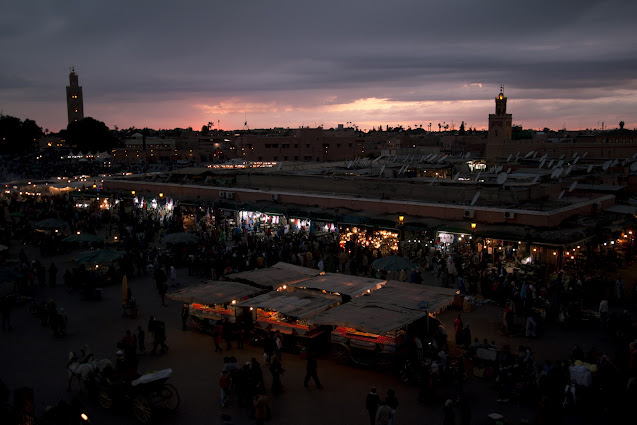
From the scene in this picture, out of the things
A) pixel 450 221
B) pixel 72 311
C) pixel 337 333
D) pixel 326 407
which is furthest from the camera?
pixel 450 221

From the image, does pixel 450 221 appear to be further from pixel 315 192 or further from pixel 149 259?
pixel 149 259

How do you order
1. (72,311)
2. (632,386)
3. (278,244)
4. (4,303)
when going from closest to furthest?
(632,386) < (4,303) < (72,311) < (278,244)

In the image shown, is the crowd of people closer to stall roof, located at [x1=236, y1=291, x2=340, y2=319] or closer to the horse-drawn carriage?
the horse-drawn carriage

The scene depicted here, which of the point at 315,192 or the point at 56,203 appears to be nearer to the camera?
the point at 315,192

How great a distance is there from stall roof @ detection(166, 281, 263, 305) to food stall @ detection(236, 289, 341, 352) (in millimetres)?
415

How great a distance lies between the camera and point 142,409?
9.56 m

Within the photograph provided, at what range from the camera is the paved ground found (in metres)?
9.94

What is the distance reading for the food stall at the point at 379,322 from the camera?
11703 mm

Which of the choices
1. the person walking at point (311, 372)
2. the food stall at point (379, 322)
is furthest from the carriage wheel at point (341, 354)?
the person walking at point (311, 372)

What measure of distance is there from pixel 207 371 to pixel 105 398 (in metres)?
2.37

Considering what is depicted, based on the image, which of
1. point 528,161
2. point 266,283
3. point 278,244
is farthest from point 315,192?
point 528,161

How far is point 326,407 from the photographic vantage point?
33.6ft

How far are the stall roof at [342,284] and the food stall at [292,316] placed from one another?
45 centimetres

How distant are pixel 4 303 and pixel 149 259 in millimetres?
8271
